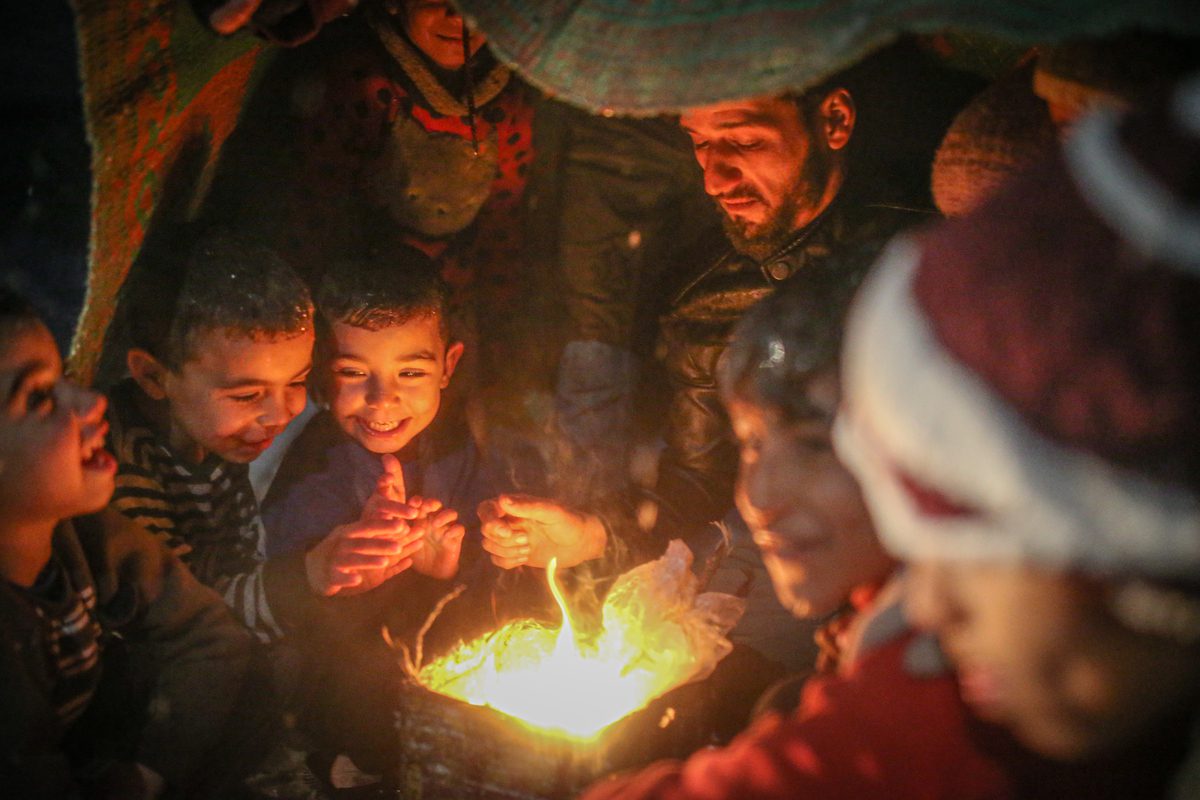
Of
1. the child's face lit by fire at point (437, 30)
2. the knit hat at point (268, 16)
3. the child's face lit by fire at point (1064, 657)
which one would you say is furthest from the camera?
the child's face lit by fire at point (437, 30)

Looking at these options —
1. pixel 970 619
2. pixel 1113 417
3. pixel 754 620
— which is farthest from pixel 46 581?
pixel 754 620

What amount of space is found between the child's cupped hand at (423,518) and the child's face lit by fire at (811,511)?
1179 mm

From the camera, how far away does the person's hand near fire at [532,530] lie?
2521 millimetres

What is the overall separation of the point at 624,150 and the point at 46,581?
7.16 feet

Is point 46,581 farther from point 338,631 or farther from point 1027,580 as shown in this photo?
point 1027,580

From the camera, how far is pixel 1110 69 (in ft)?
4.79

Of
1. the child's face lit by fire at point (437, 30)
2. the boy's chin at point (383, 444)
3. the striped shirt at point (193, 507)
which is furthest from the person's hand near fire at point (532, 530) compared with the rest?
the child's face lit by fire at point (437, 30)

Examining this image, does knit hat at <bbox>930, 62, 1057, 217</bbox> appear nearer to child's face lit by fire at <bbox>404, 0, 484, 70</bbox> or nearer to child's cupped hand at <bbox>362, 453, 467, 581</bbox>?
child's face lit by fire at <bbox>404, 0, 484, 70</bbox>

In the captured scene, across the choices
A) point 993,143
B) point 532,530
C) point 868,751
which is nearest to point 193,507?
point 532,530

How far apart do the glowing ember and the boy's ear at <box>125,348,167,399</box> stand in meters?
1.13

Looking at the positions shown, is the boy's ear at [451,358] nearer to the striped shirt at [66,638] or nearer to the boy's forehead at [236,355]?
the boy's forehead at [236,355]

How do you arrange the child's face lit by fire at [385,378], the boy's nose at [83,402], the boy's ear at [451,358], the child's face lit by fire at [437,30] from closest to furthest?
the boy's nose at [83,402] < the child's face lit by fire at [437,30] < the child's face lit by fire at [385,378] < the boy's ear at [451,358]

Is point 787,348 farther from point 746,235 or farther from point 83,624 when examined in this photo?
point 83,624

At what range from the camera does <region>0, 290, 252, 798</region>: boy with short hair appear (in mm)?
1635
